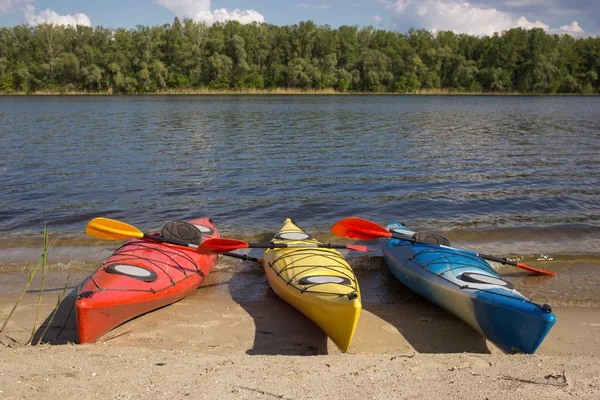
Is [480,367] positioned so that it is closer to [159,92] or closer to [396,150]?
[396,150]

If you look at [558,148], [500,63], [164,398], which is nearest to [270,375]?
[164,398]

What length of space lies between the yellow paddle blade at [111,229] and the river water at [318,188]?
116cm

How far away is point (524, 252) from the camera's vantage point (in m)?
7.99

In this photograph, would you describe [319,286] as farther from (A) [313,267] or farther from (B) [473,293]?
(B) [473,293]

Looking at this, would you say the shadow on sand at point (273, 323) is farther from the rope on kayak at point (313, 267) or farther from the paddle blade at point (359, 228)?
the paddle blade at point (359, 228)

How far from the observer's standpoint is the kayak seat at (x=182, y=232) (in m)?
6.52

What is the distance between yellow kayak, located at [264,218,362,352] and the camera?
463cm

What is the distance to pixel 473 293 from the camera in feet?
16.5

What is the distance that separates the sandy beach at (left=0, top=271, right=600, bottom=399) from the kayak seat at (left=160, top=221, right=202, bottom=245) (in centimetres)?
88

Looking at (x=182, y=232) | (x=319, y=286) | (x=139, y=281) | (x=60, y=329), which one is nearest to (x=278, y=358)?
(x=319, y=286)

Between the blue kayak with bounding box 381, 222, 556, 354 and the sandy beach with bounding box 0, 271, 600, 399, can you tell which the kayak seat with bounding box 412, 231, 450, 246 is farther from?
the sandy beach with bounding box 0, 271, 600, 399

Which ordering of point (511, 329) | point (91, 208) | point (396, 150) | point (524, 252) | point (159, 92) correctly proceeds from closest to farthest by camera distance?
point (511, 329), point (524, 252), point (91, 208), point (396, 150), point (159, 92)

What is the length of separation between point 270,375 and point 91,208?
8030mm

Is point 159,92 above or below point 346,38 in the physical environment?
below
